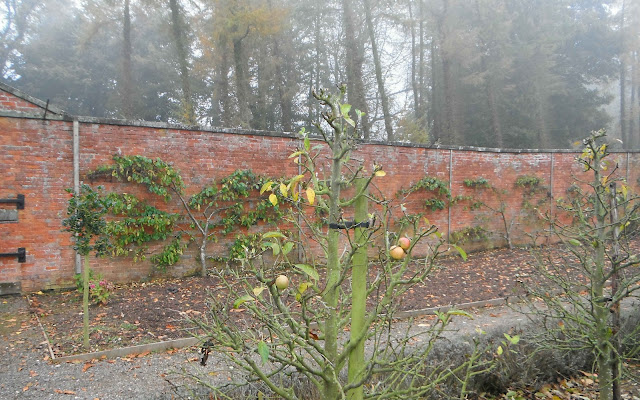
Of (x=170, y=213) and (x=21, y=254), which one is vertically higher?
(x=170, y=213)

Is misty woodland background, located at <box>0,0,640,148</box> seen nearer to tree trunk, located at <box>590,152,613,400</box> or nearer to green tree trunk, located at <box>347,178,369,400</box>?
tree trunk, located at <box>590,152,613,400</box>

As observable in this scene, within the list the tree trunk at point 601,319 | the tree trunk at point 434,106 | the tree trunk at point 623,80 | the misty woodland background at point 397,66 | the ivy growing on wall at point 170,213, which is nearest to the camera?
the tree trunk at point 601,319

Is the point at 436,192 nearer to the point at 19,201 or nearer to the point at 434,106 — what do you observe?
the point at 19,201

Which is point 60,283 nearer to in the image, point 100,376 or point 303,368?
point 100,376

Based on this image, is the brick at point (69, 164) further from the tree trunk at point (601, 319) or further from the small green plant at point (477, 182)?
the tree trunk at point (601, 319)

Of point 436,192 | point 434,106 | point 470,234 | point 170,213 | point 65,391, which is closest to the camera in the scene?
point 65,391

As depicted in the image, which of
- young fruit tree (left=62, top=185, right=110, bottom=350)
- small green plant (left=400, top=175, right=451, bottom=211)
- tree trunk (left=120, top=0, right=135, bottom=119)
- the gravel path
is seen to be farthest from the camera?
tree trunk (left=120, top=0, right=135, bottom=119)

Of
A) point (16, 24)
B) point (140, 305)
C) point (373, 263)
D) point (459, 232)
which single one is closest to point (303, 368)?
point (140, 305)

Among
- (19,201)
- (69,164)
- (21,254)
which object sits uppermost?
(69,164)

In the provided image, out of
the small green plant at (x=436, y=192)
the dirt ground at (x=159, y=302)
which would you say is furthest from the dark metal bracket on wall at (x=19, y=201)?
the small green plant at (x=436, y=192)

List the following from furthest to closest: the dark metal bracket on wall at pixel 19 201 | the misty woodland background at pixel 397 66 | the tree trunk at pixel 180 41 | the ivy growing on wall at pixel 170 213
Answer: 1. the misty woodland background at pixel 397 66
2. the tree trunk at pixel 180 41
3. the ivy growing on wall at pixel 170 213
4. the dark metal bracket on wall at pixel 19 201

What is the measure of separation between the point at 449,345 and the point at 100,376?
3136mm

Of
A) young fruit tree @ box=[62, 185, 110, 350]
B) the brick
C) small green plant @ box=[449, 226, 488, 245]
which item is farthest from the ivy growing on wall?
small green plant @ box=[449, 226, 488, 245]

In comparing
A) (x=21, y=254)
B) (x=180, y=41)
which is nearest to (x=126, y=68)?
(x=180, y=41)
